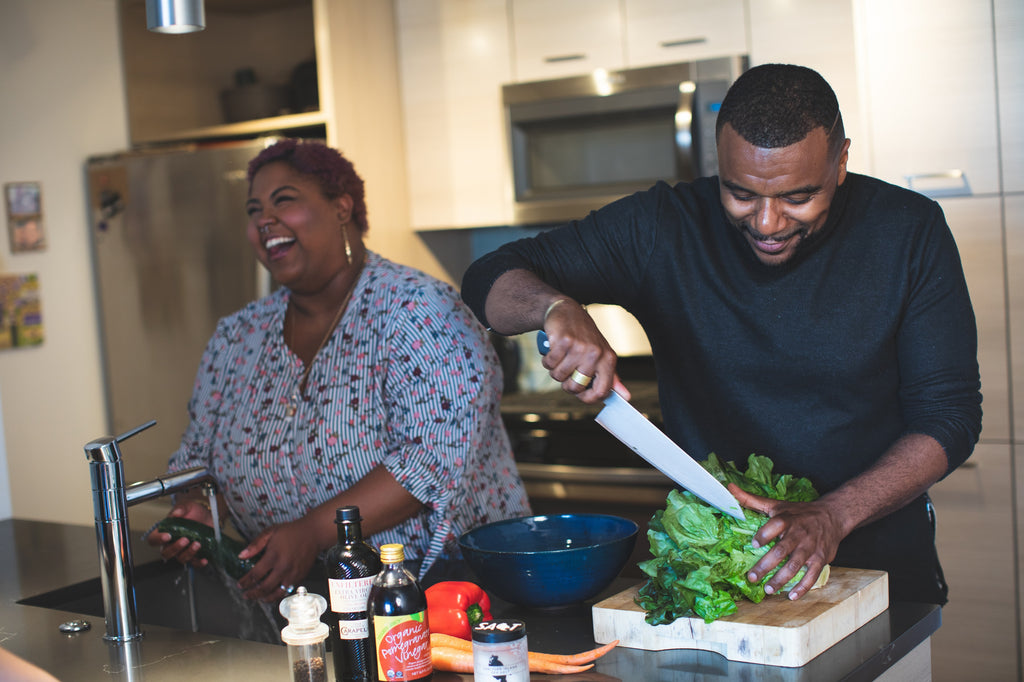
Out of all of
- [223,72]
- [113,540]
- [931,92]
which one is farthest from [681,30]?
[113,540]

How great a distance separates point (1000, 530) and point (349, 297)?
6.47 ft

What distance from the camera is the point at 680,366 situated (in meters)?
1.80

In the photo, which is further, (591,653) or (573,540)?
(573,540)

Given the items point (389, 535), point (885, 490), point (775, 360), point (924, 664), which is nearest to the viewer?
point (924, 664)

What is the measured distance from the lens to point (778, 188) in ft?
4.91

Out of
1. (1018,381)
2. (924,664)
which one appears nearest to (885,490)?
(924,664)

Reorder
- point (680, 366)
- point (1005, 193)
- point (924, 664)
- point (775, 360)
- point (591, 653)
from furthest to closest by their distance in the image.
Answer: point (1005, 193), point (680, 366), point (775, 360), point (924, 664), point (591, 653)

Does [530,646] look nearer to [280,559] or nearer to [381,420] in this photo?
[280,559]

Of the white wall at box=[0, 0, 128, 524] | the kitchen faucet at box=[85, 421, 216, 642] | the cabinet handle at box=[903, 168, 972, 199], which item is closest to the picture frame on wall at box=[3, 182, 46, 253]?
the white wall at box=[0, 0, 128, 524]

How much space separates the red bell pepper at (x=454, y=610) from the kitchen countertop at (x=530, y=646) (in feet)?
0.26

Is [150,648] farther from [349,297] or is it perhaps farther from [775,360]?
[775,360]

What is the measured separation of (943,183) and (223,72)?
260 cm

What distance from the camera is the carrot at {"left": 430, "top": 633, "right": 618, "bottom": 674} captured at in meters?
1.23

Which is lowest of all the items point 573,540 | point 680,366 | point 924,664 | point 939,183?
point 924,664
